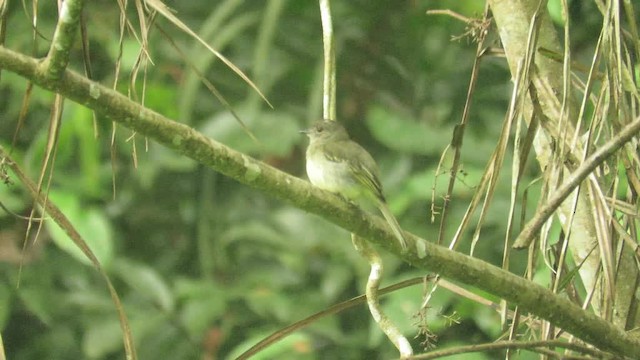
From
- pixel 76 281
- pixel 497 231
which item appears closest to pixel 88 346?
pixel 76 281

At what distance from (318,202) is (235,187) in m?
4.52

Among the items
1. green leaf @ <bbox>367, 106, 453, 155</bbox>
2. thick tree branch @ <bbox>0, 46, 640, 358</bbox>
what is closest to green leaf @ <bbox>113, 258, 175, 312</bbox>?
green leaf @ <bbox>367, 106, 453, 155</bbox>

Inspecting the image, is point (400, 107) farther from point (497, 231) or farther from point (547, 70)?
point (547, 70)

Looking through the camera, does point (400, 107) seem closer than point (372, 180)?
No

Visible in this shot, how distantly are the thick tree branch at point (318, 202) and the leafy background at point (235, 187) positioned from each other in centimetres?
280

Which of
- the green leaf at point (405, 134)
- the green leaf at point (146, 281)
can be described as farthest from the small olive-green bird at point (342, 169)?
the green leaf at point (146, 281)

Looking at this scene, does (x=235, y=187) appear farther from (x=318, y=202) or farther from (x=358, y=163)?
(x=318, y=202)

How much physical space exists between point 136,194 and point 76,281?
68 cm

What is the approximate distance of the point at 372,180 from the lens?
347 centimetres

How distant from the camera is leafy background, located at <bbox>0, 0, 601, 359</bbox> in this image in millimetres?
5398

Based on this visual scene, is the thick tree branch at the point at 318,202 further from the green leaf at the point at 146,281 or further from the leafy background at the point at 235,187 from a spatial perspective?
the green leaf at the point at 146,281

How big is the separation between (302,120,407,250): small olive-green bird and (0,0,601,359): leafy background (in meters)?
1.14

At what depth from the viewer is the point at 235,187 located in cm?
644

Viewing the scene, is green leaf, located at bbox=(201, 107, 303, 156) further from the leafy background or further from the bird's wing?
the bird's wing
